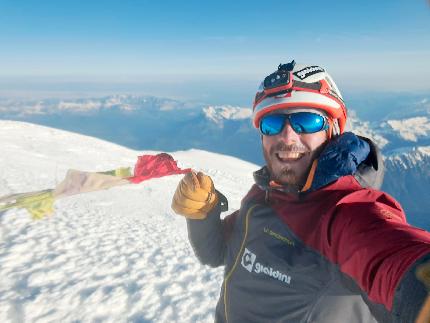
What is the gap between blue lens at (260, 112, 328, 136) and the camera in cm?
245

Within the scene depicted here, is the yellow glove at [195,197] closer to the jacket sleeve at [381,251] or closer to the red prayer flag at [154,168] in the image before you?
the red prayer flag at [154,168]

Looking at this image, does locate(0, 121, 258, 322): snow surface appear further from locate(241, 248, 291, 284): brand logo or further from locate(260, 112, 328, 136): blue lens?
locate(260, 112, 328, 136): blue lens

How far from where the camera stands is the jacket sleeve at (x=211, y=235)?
2.98 meters

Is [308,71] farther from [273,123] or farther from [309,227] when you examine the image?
[309,227]

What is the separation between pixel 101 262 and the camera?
23.3 ft

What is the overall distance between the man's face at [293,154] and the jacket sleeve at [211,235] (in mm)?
811

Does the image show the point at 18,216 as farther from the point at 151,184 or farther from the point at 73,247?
the point at 151,184

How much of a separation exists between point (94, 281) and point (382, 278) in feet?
20.3

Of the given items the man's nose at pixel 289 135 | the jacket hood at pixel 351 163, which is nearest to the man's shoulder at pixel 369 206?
the jacket hood at pixel 351 163

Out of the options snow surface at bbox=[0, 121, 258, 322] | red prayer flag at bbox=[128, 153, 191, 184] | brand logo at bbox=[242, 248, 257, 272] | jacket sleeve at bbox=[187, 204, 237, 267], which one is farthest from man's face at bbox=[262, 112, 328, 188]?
snow surface at bbox=[0, 121, 258, 322]

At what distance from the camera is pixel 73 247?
25.0 ft

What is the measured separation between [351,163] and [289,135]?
1.96 feet

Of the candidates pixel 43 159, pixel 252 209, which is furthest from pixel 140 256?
pixel 43 159

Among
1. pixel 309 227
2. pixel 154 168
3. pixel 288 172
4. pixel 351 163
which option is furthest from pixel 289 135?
pixel 154 168
